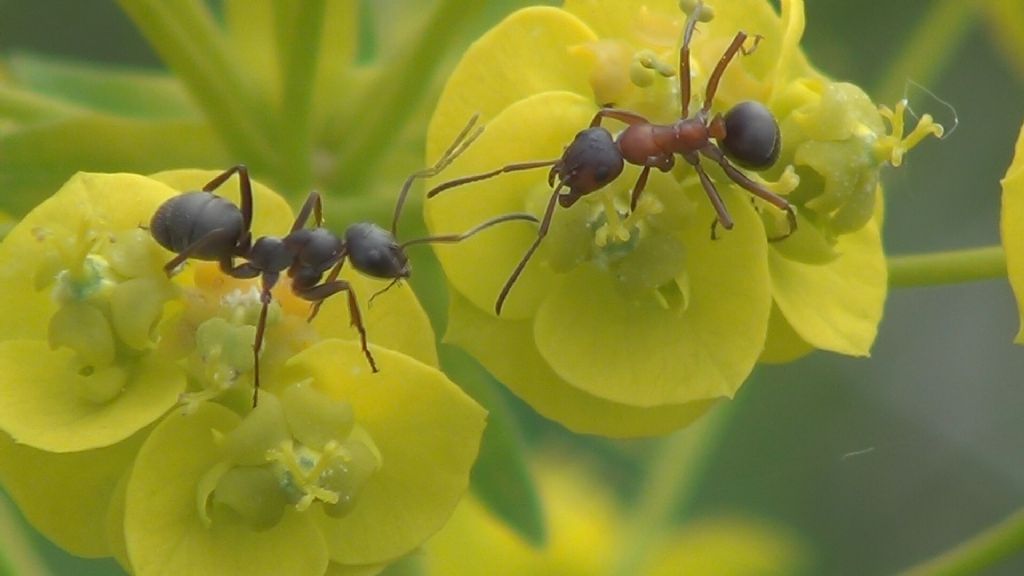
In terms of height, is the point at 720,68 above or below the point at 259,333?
above

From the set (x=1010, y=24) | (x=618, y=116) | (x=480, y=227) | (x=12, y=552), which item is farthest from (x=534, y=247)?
(x=1010, y=24)

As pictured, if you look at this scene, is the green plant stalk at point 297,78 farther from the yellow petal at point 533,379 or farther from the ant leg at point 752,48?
the ant leg at point 752,48

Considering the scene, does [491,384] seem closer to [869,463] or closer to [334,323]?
[334,323]

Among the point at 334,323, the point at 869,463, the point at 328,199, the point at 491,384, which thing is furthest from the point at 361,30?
the point at 869,463

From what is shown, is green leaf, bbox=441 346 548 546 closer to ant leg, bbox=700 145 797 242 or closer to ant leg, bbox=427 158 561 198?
ant leg, bbox=427 158 561 198

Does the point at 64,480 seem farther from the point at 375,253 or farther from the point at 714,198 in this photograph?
the point at 714,198

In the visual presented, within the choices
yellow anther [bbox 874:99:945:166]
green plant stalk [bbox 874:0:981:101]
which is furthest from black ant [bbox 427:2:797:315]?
green plant stalk [bbox 874:0:981:101]
